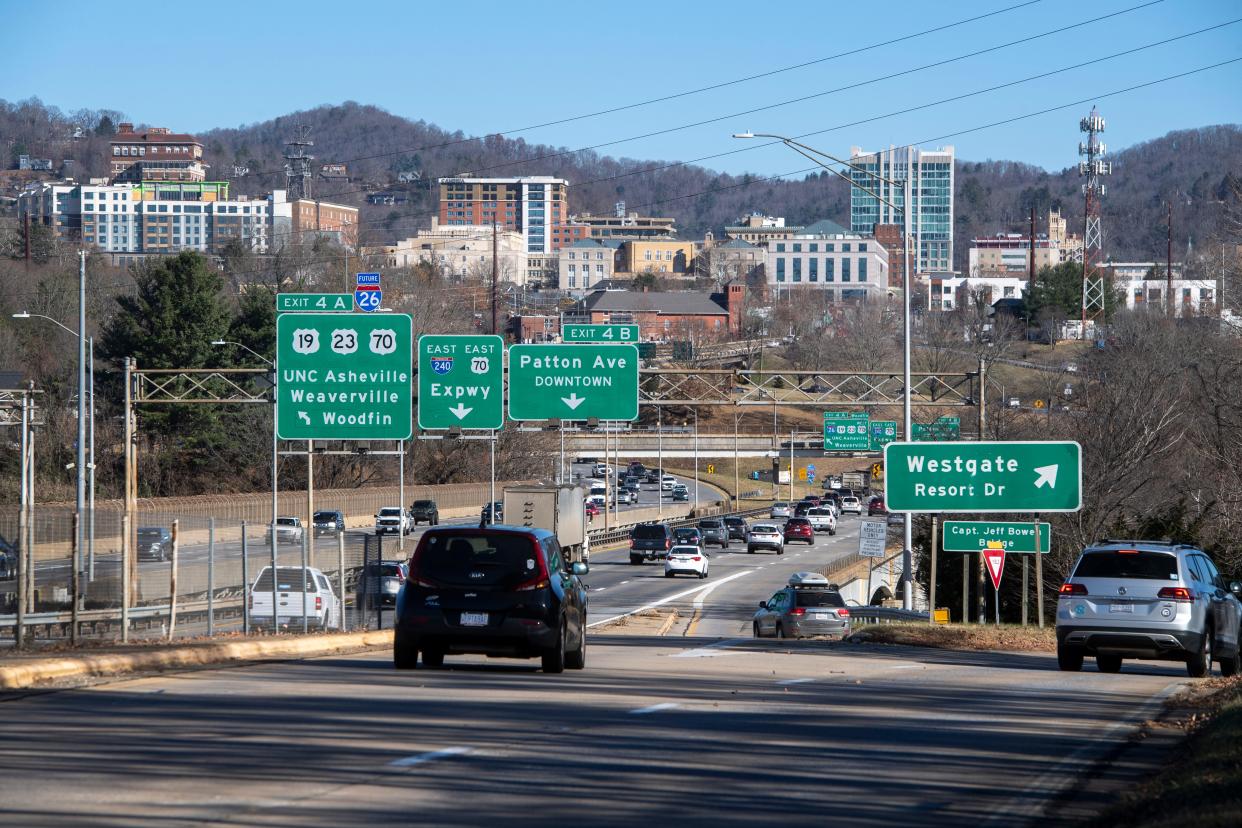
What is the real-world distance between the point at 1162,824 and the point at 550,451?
9202 cm

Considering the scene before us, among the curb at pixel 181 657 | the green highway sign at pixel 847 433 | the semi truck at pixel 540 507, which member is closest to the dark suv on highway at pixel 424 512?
the green highway sign at pixel 847 433

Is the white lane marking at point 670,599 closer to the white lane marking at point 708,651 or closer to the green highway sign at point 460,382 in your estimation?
the green highway sign at point 460,382

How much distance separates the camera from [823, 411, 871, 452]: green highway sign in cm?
6556

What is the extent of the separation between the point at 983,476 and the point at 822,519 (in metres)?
58.6

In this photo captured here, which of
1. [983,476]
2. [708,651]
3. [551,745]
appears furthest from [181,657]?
[983,476]

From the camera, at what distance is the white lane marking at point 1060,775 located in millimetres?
9125

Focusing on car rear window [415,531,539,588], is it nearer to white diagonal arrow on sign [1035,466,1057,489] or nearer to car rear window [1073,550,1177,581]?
car rear window [1073,550,1177,581]

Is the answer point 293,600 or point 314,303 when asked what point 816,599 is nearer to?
point 293,600

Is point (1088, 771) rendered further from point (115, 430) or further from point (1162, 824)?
point (115, 430)

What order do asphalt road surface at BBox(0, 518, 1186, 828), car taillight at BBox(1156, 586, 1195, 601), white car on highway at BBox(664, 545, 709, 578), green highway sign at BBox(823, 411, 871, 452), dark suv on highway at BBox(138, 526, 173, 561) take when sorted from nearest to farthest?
asphalt road surface at BBox(0, 518, 1186, 828), car taillight at BBox(1156, 586, 1195, 601), dark suv on highway at BBox(138, 526, 173, 561), white car on highway at BBox(664, 545, 709, 578), green highway sign at BBox(823, 411, 871, 452)

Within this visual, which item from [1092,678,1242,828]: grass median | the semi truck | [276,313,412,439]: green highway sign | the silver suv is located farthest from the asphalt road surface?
the semi truck

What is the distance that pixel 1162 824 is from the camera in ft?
25.6

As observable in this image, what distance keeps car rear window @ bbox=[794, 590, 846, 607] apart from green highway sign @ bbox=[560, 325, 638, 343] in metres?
9.55

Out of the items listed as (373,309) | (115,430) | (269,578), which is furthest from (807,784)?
(115,430)
